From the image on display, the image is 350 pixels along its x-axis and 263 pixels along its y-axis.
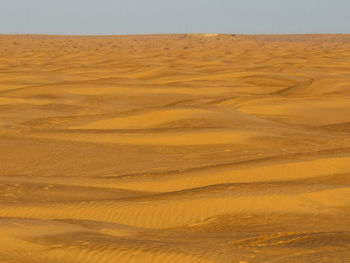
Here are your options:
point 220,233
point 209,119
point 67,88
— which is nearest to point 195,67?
point 67,88

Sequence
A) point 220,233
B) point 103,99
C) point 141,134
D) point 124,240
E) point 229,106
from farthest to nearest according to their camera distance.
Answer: point 103,99 < point 229,106 < point 141,134 < point 220,233 < point 124,240

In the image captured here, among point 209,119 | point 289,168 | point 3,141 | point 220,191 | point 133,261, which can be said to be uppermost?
point 209,119

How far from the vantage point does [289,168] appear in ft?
18.3

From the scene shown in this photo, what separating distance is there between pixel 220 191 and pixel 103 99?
7.47 metres

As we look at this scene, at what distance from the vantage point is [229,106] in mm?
10531

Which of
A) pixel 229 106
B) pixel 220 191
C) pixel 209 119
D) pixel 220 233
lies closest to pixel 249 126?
pixel 209 119

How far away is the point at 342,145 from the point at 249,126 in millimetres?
1400

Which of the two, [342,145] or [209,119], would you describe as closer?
[342,145]

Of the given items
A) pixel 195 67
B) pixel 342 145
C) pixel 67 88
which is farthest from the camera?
pixel 195 67

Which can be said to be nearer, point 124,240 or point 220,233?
point 124,240

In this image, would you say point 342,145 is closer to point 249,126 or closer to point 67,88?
point 249,126

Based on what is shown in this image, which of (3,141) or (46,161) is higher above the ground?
(3,141)

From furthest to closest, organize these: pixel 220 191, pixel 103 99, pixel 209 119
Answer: pixel 103 99 < pixel 209 119 < pixel 220 191

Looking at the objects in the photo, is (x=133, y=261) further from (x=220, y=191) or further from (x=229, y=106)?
(x=229, y=106)
